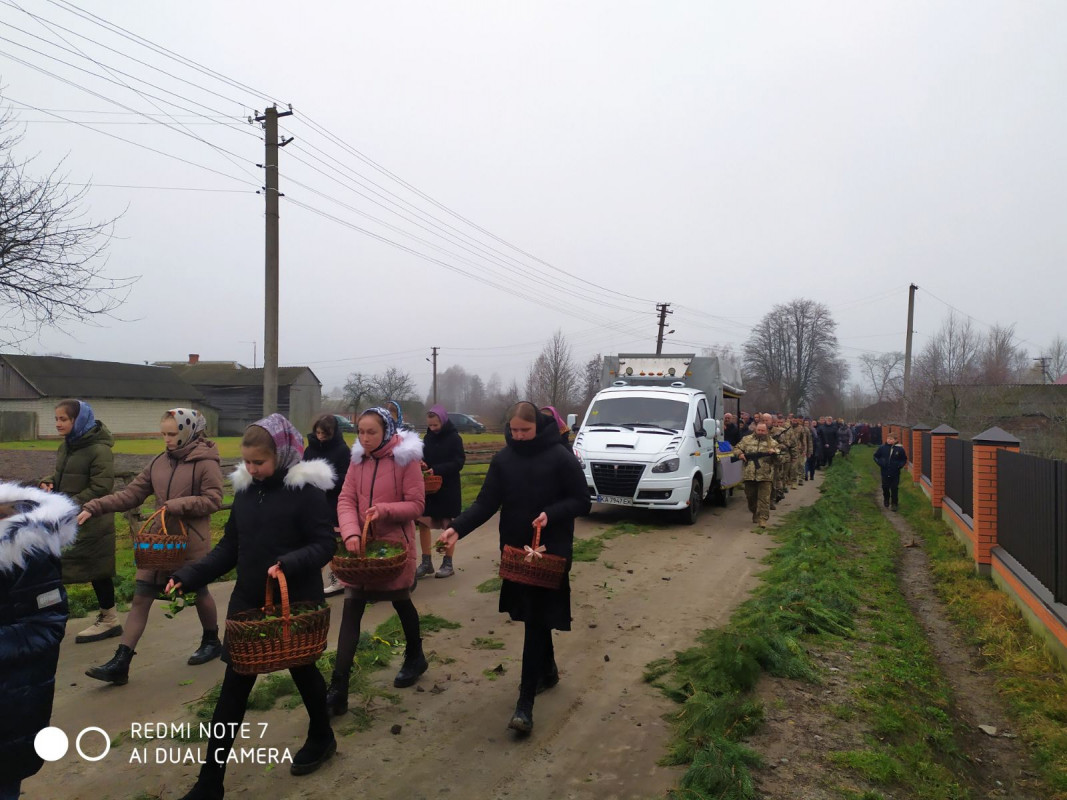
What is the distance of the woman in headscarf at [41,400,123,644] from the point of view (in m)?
5.64

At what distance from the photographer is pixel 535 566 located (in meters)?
4.36

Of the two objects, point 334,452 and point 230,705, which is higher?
point 334,452

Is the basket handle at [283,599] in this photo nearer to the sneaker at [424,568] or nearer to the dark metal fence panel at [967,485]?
the sneaker at [424,568]

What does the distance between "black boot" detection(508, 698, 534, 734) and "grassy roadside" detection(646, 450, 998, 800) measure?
83 cm

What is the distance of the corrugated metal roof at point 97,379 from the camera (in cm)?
4431

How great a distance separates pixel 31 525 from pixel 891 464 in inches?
631

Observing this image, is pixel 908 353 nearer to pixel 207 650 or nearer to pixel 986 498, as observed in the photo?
pixel 986 498

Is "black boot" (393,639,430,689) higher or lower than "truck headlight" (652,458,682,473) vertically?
lower

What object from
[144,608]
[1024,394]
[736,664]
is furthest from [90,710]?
[1024,394]

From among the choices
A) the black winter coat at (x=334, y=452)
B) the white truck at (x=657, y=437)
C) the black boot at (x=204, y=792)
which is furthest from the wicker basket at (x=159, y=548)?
the white truck at (x=657, y=437)

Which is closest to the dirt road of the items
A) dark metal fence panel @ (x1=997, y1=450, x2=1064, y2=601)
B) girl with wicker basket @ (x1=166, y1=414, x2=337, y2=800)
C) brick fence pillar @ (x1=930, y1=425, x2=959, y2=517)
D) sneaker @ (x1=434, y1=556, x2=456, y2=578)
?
girl with wicker basket @ (x1=166, y1=414, x2=337, y2=800)

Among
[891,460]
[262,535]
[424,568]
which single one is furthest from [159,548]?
[891,460]

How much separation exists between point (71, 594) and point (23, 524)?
5.34 metres

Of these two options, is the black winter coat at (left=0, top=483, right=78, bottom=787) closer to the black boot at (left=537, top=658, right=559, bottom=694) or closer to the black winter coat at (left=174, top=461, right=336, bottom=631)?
the black winter coat at (left=174, top=461, right=336, bottom=631)
